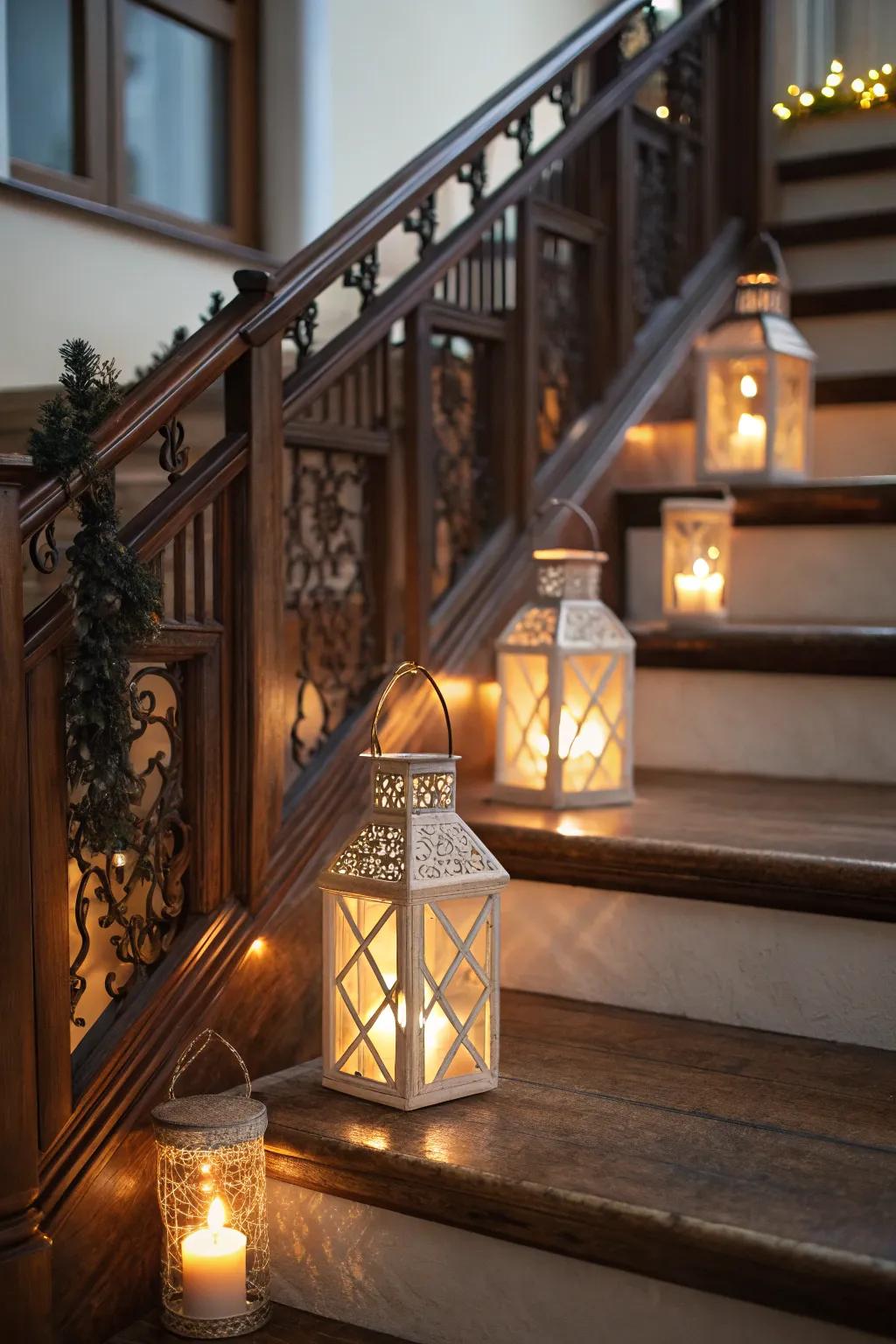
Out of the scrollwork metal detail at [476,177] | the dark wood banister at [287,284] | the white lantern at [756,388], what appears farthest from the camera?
the white lantern at [756,388]

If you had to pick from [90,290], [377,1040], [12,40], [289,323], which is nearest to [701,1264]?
[377,1040]

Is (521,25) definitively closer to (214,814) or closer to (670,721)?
(670,721)

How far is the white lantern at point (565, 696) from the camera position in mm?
2135

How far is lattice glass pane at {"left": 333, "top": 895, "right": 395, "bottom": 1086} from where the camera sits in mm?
1595

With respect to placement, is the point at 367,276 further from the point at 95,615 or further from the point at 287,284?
the point at 95,615

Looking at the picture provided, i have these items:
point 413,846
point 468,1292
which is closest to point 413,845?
point 413,846

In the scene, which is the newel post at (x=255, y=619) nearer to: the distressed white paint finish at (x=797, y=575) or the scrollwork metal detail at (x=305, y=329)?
the scrollwork metal detail at (x=305, y=329)

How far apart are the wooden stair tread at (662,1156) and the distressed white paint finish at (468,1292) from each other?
30mm

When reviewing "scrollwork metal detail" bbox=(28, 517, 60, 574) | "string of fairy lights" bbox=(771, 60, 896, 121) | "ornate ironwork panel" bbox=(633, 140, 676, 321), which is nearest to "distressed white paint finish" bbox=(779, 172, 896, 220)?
"string of fairy lights" bbox=(771, 60, 896, 121)

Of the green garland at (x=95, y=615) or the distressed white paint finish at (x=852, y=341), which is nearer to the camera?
the green garland at (x=95, y=615)

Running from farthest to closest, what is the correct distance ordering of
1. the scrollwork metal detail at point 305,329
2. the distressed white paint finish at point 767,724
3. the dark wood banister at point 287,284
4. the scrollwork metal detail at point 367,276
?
the distressed white paint finish at point 767,724 < the scrollwork metal detail at point 367,276 < the scrollwork metal detail at point 305,329 < the dark wood banister at point 287,284

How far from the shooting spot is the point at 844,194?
11.9ft

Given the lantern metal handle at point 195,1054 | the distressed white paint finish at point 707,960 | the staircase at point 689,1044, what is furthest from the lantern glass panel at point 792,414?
the lantern metal handle at point 195,1054

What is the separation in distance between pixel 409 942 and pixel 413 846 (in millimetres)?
104
